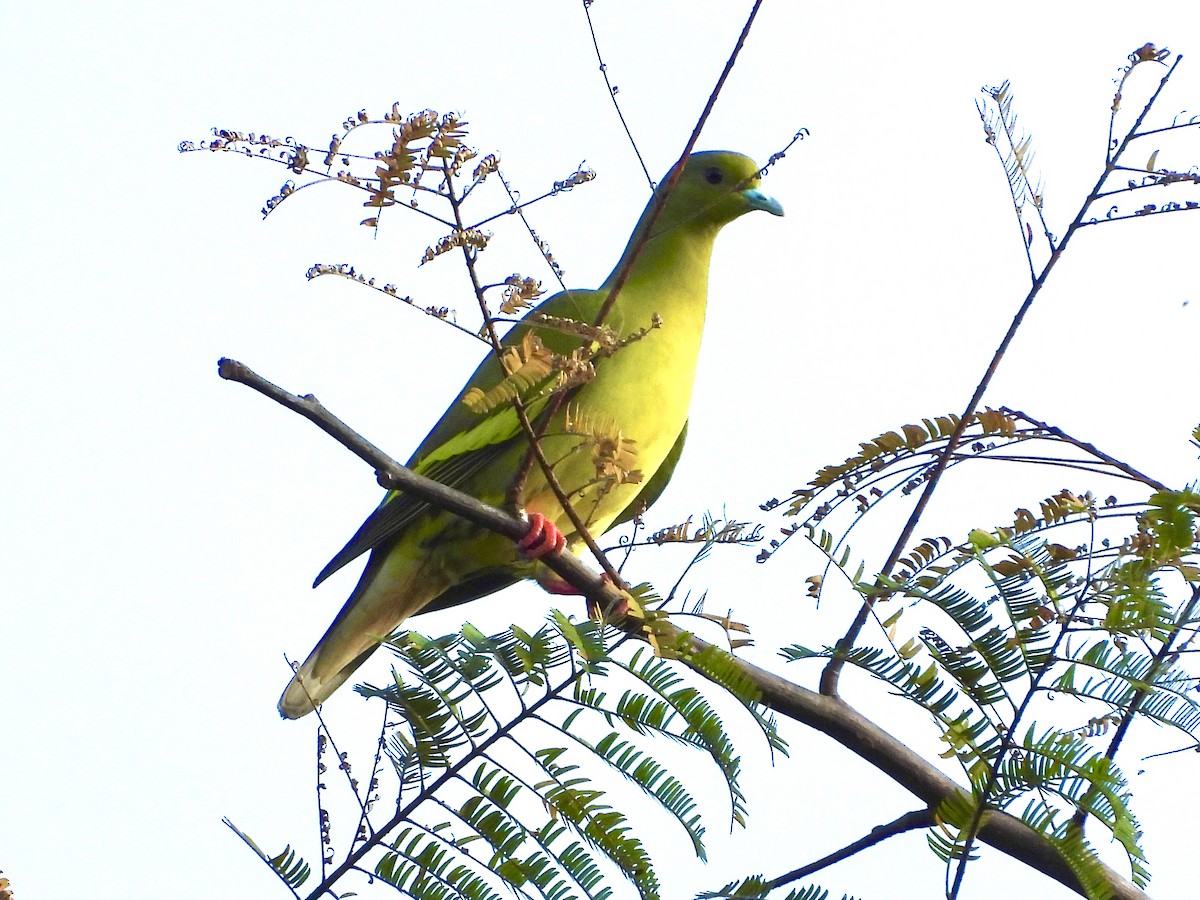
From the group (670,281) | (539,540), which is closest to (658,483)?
(670,281)

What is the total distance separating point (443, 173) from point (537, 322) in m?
0.35

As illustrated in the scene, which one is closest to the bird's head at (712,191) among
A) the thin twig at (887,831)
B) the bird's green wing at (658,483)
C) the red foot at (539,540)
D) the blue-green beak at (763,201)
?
the blue-green beak at (763,201)

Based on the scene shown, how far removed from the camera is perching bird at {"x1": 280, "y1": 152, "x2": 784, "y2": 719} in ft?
14.7

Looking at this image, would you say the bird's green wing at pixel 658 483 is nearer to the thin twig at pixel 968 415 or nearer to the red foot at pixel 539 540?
the red foot at pixel 539 540

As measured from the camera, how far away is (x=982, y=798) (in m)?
2.20

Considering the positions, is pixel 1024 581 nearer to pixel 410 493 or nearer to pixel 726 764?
pixel 726 764

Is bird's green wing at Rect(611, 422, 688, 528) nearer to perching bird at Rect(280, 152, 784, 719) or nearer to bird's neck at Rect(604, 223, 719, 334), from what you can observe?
perching bird at Rect(280, 152, 784, 719)

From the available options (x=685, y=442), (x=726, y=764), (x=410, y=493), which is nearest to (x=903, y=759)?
(x=726, y=764)

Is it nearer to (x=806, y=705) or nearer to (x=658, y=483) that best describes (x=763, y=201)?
(x=658, y=483)

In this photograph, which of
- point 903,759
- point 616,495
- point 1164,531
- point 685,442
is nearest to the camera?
point 1164,531

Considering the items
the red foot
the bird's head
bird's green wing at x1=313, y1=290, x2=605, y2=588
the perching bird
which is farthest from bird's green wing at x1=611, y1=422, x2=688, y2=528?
the red foot

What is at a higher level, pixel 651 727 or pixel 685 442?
pixel 685 442

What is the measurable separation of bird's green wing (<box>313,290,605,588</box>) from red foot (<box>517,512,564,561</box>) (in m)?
Result: 0.93

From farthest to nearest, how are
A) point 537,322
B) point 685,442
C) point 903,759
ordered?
1. point 685,442
2. point 903,759
3. point 537,322
